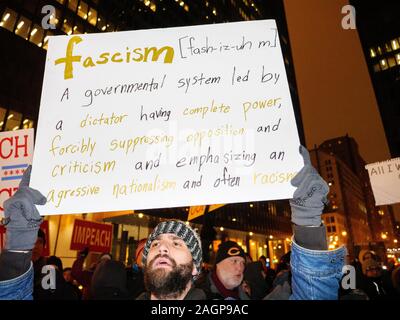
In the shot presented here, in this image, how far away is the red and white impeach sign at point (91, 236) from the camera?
345 inches

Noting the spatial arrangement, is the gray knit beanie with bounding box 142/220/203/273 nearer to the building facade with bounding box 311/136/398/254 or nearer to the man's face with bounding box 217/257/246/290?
the man's face with bounding box 217/257/246/290

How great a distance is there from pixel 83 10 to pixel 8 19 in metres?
7.54

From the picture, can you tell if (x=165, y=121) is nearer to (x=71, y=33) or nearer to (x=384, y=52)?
(x=71, y=33)

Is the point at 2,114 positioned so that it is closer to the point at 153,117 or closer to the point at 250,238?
the point at 153,117

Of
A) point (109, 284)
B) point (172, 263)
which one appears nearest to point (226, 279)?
point (172, 263)

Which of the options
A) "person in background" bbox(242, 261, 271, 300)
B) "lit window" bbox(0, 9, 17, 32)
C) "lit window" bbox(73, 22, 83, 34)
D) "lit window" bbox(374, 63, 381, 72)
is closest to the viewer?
"person in background" bbox(242, 261, 271, 300)

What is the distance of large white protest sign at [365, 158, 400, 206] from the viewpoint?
21.5ft

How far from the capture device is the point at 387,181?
6.67 metres

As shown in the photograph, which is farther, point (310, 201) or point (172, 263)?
point (172, 263)

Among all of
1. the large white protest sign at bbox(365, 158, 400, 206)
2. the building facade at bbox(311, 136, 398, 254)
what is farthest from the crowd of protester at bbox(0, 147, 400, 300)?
the building facade at bbox(311, 136, 398, 254)

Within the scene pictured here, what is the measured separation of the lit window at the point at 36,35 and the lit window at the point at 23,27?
34 centimetres

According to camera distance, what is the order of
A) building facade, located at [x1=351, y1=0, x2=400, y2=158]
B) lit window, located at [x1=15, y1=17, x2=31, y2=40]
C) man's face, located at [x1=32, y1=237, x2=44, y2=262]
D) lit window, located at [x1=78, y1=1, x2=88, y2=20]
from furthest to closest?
building facade, located at [x1=351, y1=0, x2=400, y2=158] → lit window, located at [x1=78, y1=1, x2=88, y2=20] → lit window, located at [x1=15, y1=17, x2=31, y2=40] → man's face, located at [x1=32, y1=237, x2=44, y2=262]

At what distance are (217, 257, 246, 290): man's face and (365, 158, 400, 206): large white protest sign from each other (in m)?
4.70

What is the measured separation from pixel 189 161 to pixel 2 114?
66.4 ft
